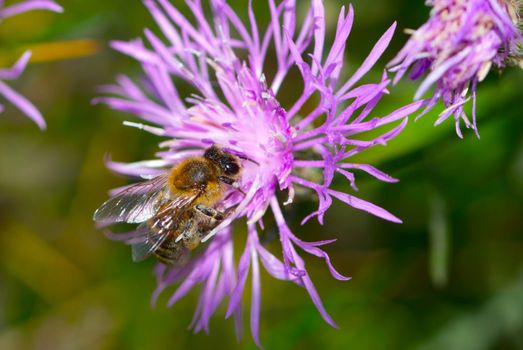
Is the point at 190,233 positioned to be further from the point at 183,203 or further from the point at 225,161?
the point at 225,161

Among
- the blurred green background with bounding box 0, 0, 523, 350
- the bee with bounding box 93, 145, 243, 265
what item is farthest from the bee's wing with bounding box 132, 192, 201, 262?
the blurred green background with bounding box 0, 0, 523, 350

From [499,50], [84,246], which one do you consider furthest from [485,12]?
[84,246]

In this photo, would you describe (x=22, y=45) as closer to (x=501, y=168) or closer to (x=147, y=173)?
(x=147, y=173)

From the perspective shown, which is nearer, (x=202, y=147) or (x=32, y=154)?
(x=202, y=147)

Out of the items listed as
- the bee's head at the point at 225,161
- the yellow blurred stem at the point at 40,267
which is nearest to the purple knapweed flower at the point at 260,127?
the bee's head at the point at 225,161

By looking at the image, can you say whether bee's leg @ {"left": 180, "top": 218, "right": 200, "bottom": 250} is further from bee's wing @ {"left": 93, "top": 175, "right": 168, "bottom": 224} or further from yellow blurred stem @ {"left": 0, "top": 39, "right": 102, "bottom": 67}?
yellow blurred stem @ {"left": 0, "top": 39, "right": 102, "bottom": 67}

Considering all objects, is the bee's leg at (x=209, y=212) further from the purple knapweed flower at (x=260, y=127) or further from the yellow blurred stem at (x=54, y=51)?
the yellow blurred stem at (x=54, y=51)

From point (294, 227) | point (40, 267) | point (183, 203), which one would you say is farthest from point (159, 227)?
point (40, 267)
